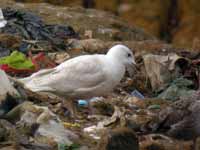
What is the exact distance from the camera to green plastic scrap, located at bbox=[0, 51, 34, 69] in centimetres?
1072

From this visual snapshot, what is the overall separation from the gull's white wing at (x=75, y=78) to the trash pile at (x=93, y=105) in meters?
0.13

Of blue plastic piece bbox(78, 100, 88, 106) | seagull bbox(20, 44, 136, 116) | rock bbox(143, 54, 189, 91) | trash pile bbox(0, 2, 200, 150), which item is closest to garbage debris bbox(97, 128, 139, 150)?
trash pile bbox(0, 2, 200, 150)

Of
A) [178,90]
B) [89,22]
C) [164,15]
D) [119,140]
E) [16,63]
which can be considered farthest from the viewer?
[164,15]

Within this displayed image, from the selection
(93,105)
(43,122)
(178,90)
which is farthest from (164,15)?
(43,122)

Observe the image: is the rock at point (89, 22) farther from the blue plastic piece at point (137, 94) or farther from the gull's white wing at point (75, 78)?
the gull's white wing at point (75, 78)

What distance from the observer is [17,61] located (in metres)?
10.8

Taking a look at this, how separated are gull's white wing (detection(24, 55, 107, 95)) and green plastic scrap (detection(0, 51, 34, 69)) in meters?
1.09

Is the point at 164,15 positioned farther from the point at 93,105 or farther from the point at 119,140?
the point at 119,140

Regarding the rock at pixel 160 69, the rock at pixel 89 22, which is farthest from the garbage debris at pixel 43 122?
the rock at pixel 89 22

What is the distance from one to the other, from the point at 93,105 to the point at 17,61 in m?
1.37

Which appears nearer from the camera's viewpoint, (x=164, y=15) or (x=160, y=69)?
(x=160, y=69)

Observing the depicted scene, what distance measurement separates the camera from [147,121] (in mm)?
9109

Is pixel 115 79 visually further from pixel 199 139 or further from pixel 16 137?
pixel 16 137

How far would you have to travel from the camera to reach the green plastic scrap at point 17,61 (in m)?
10.7
